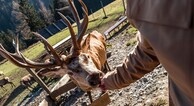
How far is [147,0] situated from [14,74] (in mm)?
25246

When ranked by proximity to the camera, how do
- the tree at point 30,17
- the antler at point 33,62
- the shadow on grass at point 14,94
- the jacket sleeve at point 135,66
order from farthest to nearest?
the tree at point 30,17
the shadow on grass at point 14,94
the antler at point 33,62
the jacket sleeve at point 135,66

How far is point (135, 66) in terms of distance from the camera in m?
2.92

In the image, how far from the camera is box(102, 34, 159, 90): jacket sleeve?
266cm

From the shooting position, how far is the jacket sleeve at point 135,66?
2.66m

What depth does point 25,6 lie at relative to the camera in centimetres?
6294

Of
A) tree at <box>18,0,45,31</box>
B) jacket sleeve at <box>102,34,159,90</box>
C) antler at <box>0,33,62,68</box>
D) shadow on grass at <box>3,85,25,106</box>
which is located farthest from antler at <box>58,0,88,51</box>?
tree at <box>18,0,45,31</box>

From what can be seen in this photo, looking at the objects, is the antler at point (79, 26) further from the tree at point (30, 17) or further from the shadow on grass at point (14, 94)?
the tree at point (30, 17)

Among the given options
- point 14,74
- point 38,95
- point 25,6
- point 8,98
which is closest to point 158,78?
point 38,95

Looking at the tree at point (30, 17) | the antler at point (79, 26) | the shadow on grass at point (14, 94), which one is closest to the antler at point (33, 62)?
the antler at point (79, 26)

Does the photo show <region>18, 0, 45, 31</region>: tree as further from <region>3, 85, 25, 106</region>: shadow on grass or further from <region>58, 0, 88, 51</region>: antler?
<region>58, 0, 88, 51</region>: antler

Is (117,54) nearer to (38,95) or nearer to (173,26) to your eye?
(38,95)

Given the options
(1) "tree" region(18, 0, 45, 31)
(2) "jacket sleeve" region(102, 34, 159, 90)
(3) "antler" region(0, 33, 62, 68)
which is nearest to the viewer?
(2) "jacket sleeve" region(102, 34, 159, 90)

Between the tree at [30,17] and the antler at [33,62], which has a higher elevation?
the antler at [33,62]

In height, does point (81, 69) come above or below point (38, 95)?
above
